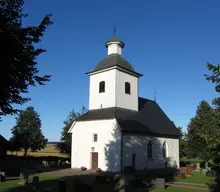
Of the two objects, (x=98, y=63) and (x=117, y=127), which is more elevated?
(x=98, y=63)

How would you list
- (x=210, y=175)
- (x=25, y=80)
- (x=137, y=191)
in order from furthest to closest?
(x=210, y=175), (x=137, y=191), (x=25, y=80)

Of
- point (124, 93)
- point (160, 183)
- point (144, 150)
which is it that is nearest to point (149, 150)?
point (144, 150)

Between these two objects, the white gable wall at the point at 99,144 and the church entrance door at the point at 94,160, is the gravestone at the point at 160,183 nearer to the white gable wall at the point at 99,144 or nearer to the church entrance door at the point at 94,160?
the white gable wall at the point at 99,144

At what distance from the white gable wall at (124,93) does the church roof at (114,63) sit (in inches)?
44.6

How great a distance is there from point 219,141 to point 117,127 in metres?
20.9

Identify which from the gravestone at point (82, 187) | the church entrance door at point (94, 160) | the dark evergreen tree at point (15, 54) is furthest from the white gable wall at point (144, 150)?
the dark evergreen tree at point (15, 54)

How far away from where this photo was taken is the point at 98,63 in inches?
1404

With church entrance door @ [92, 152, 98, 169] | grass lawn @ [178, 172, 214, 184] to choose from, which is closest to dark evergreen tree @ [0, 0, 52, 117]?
grass lawn @ [178, 172, 214, 184]

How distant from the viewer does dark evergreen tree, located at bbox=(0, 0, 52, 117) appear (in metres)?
8.23

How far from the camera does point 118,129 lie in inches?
1133

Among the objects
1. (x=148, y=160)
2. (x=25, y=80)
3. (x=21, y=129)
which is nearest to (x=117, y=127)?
(x=148, y=160)

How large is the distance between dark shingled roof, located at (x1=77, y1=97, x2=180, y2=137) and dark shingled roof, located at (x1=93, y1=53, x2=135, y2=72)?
5995 mm

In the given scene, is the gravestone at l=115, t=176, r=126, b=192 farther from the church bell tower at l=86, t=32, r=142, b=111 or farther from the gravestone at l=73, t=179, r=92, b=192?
the church bell tower at l=86, t=32, r=142, b=111

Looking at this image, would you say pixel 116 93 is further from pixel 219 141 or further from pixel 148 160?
pixel 219 141
